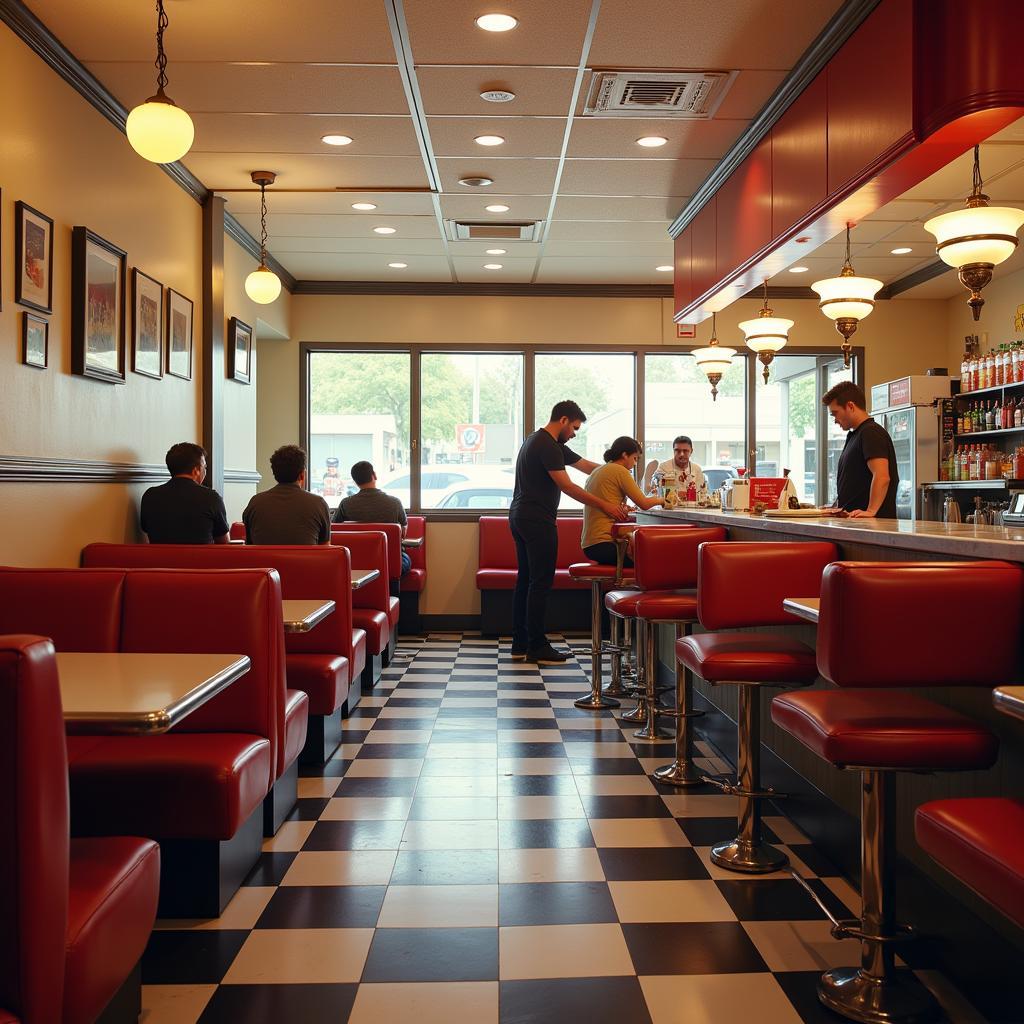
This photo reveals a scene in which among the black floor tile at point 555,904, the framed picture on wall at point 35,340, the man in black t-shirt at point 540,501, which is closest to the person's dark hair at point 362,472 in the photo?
the man in black t-shirt at point 540,501

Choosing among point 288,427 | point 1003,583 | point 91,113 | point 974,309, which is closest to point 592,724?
point 974,309

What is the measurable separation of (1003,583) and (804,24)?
290cm

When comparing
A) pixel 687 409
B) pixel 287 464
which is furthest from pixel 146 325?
pixel 687 409

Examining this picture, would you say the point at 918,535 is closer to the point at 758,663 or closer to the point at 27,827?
the point at 758,663

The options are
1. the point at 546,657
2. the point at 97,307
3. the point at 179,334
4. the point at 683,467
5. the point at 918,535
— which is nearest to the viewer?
→ the point at 918,535

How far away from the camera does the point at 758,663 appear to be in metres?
3.03

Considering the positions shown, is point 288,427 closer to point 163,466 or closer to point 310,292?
point 310,292

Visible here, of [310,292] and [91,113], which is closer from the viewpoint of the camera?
[91,113]

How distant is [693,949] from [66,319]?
12.0ft

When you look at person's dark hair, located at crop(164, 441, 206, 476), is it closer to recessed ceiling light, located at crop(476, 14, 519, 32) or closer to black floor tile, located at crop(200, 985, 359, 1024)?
recessed ceiling light, located at crop(476, 14, 519, 32)

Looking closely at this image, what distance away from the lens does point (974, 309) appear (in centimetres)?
401

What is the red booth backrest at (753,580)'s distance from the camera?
3381mm

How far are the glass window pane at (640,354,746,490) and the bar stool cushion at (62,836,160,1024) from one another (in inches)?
312

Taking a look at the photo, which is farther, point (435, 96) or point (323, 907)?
point (435, 96)
